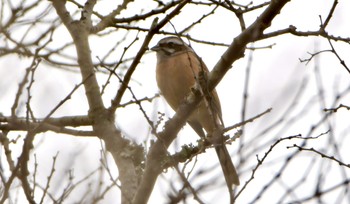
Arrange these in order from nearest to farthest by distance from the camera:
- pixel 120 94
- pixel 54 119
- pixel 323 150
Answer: pixel 323 150 < pixel 120 94 < pixel 54 119

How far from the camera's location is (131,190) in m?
4.38

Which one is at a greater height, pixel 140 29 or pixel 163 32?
pixel 140 29

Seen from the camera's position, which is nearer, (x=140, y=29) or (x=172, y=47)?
(x=140, y=29)

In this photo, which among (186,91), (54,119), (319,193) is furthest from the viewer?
(186,91)

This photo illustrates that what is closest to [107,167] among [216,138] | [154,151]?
[154,151]

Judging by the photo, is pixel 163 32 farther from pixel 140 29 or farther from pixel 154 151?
pixel 154 151

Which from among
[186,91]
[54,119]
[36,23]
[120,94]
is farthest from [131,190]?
[186,91]

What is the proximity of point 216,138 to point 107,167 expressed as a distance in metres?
0.87

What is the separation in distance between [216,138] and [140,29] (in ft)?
6.78

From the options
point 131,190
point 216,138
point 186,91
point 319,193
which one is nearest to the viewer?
point 319,193

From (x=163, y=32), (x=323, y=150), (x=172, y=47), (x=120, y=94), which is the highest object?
(x=172, y=47)

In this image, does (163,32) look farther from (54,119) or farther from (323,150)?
(323,150)

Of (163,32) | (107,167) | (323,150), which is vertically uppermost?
(163,32)

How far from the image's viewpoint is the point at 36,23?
5516 mm
